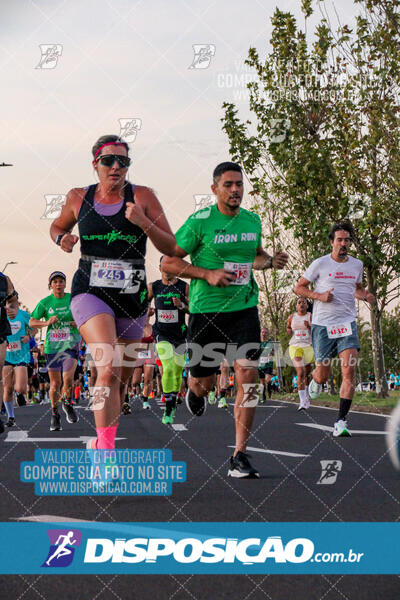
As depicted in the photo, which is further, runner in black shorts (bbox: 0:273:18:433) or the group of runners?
runner in black shorts (bbox: 0:273:18:433)

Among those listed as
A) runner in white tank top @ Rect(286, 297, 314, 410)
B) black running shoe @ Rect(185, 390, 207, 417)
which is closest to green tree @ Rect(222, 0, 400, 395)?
runner in white tank top @ Rect(286, 297, 314, 410)

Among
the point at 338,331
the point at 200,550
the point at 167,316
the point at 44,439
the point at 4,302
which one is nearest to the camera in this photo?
the point at 200,550

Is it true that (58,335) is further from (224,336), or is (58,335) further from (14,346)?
(224,336)

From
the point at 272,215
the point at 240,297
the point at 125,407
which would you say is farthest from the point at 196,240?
the point at 272,215

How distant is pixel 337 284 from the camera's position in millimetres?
10773

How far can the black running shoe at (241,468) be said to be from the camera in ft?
22.2

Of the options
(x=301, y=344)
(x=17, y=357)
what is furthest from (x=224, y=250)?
(x=301, y=344)

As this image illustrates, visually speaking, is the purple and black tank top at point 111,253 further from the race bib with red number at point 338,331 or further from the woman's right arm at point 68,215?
the race bib with red number at point 338,331

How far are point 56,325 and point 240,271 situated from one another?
6.26 meters

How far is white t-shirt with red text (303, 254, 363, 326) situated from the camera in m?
10.7

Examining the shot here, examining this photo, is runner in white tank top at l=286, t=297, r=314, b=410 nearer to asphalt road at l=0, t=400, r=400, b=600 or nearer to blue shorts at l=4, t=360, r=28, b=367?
blue shorts at l=4, t=360, r=28, b=367

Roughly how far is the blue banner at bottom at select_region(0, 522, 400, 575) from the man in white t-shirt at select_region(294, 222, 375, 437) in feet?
19.6
